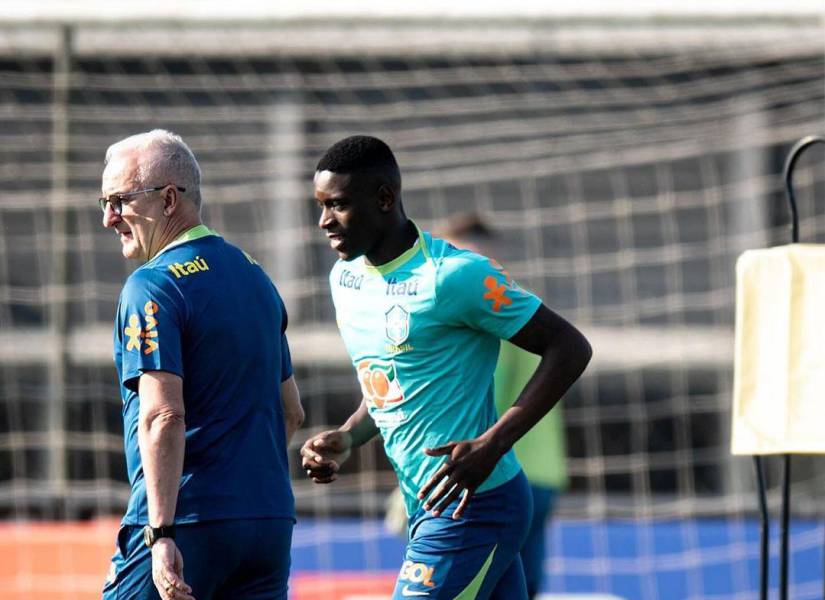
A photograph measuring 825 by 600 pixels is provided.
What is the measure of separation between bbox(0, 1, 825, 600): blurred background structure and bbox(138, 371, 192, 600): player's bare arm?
4.29m

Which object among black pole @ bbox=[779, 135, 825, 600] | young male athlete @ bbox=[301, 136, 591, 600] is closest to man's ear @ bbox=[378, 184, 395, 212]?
young male athlete @ bbox=[301, 136, 591, 600]

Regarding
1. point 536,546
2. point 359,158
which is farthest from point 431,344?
point 536,546

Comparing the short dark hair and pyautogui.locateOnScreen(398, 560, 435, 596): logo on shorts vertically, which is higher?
the short dark hair

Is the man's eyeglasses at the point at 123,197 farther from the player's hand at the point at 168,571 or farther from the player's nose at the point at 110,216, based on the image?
the player's hand at the point at 168,571

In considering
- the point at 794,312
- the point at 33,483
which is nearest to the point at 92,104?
the point at 33,483

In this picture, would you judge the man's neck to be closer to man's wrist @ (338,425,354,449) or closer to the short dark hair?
the short dark hair

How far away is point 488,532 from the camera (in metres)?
4.25

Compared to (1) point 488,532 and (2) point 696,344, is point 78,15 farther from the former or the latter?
(1) point 488,532

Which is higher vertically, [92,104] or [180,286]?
[92,104]

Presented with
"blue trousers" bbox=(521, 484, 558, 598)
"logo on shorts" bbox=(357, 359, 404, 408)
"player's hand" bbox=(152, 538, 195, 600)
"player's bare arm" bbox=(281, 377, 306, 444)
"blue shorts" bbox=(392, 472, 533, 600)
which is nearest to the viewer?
"player's hand" bbox=(152, 538, 195, 600)

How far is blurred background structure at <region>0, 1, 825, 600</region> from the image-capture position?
8.70 meters

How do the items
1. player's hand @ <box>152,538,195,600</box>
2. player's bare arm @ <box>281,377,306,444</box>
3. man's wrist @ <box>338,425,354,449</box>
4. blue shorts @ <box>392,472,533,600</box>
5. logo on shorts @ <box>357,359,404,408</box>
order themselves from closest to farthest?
player's hand @ <box>152,538,195,600</box>
blue shorts @ <box>392,472,533,600</box>
logo on shorts @ <box>357,359,404,408</box>
player's bare arm @ <box>281,377,306,444</box>
man's wrist @ <box>338,425,354,449</box>

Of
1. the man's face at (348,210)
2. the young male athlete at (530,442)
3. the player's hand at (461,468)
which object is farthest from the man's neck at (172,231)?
the young male athlete at (530,442)

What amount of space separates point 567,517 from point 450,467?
5528 mm
